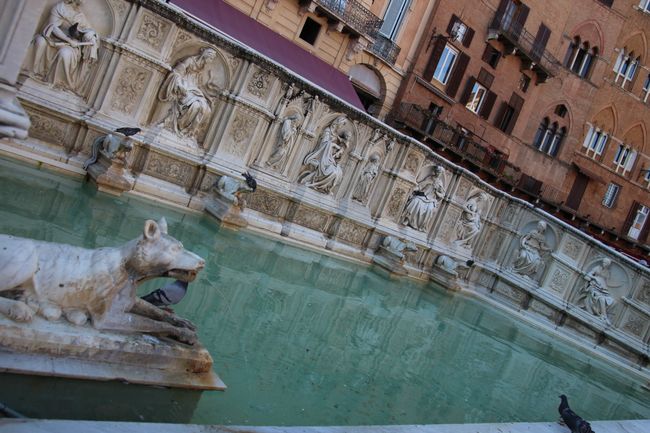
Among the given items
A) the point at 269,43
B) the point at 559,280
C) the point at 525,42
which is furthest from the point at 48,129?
the point at 525,42

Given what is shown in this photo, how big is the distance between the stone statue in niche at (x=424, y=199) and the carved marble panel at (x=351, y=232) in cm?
137

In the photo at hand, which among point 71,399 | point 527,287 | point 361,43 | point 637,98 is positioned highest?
point 637,98

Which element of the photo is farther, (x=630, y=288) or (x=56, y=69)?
(x=630, y=288)

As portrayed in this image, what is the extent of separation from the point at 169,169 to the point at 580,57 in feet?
113

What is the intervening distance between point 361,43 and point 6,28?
2340cm

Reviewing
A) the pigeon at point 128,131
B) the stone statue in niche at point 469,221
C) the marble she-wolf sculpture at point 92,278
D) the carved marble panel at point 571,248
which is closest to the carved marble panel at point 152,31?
the pigeon at point 128,131

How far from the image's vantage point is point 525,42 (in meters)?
33.4

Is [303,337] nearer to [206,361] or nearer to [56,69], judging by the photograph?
[206,361]

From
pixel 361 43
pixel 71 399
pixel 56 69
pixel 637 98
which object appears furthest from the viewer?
pixel 637 98

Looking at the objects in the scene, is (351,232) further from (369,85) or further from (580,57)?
(580,57)

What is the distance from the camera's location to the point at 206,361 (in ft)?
14.4

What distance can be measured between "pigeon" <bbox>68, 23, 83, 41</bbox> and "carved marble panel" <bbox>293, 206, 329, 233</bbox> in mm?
4657

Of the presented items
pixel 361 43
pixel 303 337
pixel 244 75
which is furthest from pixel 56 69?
pixel 361 43

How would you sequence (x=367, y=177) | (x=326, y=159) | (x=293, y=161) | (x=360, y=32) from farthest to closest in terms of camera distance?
1. (x=360, y=32)
2. (x=367, y=177)
3. (x=326, y=159)
4. (x=293, y=161)
